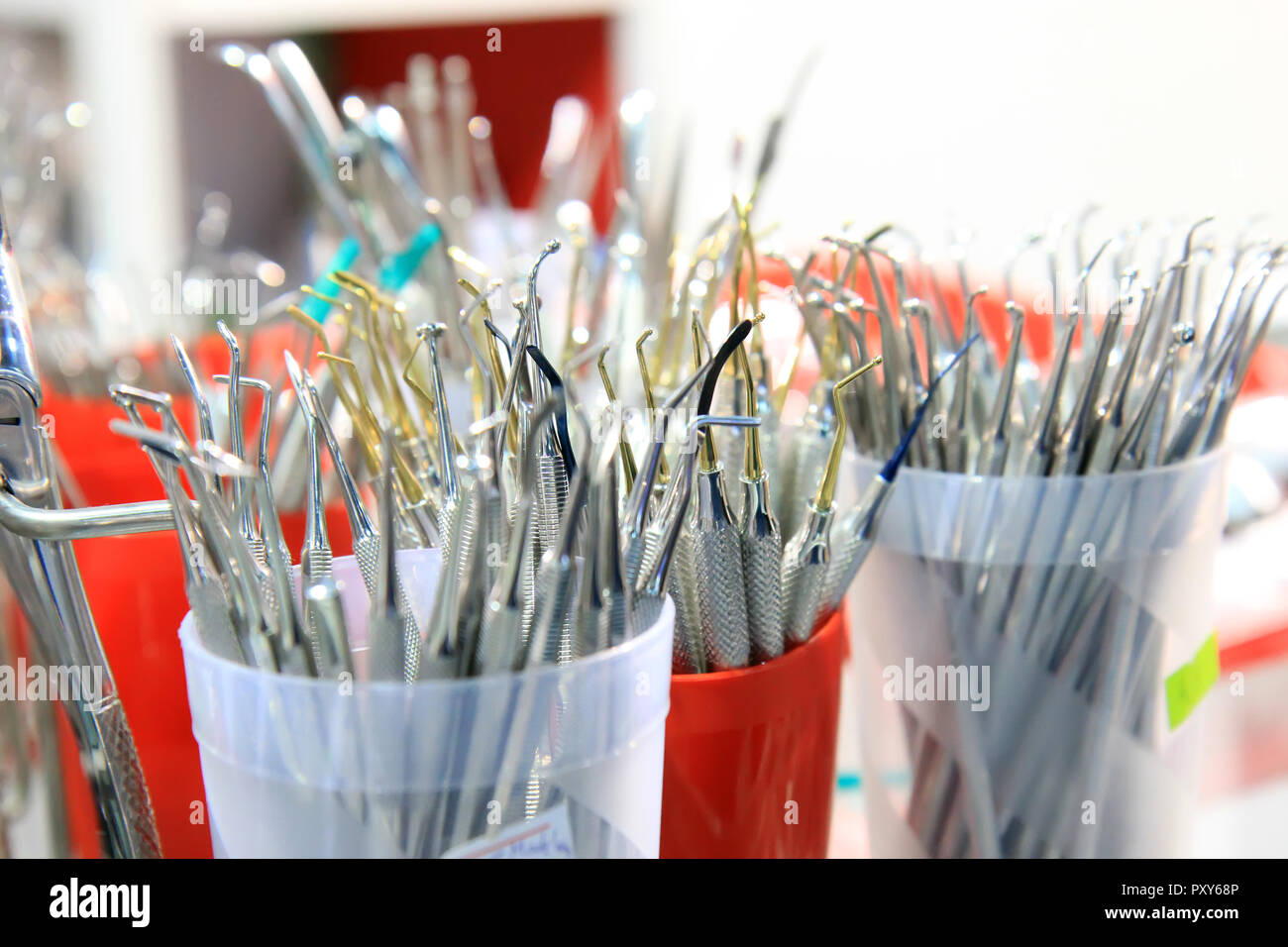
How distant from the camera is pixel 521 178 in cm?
159

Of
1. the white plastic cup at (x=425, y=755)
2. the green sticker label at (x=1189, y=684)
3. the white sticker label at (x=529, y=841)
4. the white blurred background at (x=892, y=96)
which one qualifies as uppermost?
the white blurred background at (x=892, y=96)

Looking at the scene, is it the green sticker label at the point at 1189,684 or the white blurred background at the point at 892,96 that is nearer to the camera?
the green sticker label at the point at 1189,684

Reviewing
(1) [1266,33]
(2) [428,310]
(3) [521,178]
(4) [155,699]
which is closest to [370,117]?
(2) [428,310]

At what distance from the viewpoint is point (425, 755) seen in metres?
0.15

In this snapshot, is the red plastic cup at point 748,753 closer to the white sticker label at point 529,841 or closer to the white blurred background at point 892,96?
the white sticker label at point 529,841

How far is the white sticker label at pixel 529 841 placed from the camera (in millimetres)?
157

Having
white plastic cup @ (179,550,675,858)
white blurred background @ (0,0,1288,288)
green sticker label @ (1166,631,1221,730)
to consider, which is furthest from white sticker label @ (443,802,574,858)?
white blurred background @ (0,0,1288,288)

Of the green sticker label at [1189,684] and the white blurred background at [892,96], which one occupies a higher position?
the white blurred background at [892,96]

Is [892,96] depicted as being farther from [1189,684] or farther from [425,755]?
[425,755]

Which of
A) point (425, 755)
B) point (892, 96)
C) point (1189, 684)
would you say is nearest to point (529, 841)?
point (425, 755)

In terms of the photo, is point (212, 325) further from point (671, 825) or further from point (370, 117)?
point (671, 825)

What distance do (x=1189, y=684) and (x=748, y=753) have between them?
11cm

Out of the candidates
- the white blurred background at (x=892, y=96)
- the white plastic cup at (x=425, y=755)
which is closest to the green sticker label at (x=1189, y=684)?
the white plastic cup at (x=425, y=755)

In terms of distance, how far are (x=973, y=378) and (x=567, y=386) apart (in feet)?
0.37
